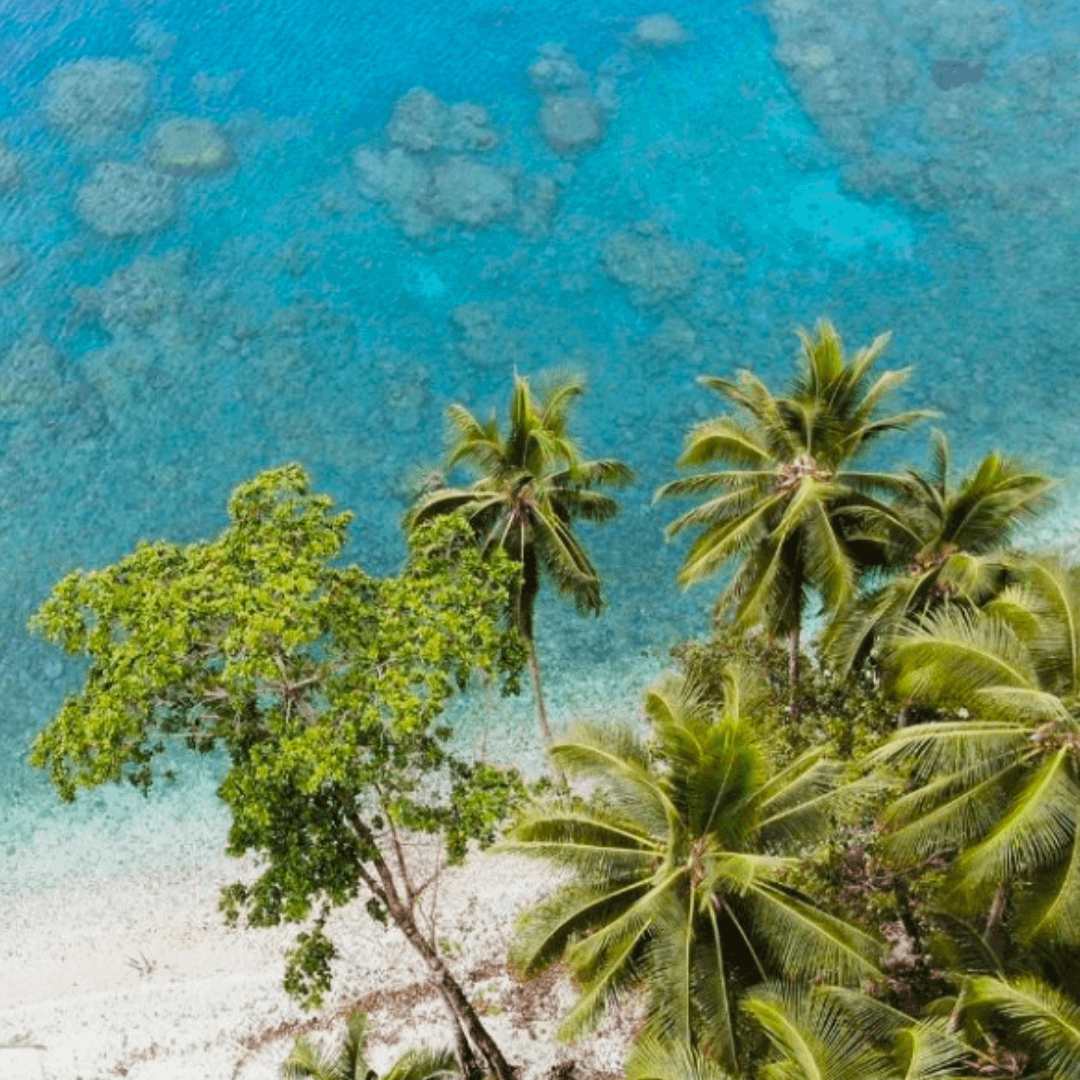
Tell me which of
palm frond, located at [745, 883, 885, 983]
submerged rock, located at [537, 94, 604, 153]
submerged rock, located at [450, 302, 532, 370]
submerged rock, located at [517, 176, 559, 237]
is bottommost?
submerged rock, located at [450, 302, 532, 370]

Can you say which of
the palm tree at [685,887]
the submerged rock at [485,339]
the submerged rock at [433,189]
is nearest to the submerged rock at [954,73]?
the submerged rock at [433,189]

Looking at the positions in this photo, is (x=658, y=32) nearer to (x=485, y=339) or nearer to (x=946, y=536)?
(x=485, y=339)

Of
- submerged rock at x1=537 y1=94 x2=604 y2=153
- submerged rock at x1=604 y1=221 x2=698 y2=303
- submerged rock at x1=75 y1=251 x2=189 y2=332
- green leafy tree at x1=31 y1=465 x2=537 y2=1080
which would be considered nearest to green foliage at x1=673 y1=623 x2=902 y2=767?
green leafy tree at x1=31 y1=465 x2=537 y2=1080

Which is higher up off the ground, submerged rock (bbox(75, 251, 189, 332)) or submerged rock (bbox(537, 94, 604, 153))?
submerged rock (bbox(75, 251, 189, 332))

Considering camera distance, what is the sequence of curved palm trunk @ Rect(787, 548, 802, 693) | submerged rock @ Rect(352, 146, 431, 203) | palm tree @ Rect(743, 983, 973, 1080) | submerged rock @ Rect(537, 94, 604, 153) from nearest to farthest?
palm tree @ Rect(743, 983, 973, 1080)
curved palm trunk @ Rect(787, 548, 802, 693)
submerged rock @ Rect(352, 146, 431, 203)
submerged rock @ Rect(537, 94, 604, 153)

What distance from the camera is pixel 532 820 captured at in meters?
16.8

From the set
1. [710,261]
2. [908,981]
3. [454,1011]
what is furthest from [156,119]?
[908,981]

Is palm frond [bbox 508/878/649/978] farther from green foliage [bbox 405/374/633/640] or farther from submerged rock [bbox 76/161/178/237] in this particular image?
submerged rock [bbox 76/161/178/237]

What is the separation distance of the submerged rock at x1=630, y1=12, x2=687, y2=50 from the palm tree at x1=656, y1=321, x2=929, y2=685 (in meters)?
33.8

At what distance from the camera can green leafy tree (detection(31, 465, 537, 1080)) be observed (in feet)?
60.3

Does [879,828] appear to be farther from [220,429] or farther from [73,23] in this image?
[73,23]

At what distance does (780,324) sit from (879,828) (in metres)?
24.3

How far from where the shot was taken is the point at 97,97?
5119 centimetres

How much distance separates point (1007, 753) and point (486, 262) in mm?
31963
